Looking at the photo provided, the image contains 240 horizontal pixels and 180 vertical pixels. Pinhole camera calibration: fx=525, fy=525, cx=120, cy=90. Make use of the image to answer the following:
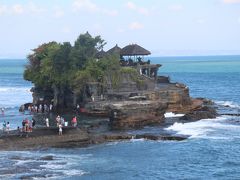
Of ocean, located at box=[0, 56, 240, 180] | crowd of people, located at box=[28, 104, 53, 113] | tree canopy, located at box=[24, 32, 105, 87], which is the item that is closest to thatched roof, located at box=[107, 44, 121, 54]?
tree canopy, located at box=[24, 32, 105, 87]

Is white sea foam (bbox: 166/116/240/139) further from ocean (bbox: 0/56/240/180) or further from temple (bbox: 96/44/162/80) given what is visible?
temple (bbox: 96/44/162/80)

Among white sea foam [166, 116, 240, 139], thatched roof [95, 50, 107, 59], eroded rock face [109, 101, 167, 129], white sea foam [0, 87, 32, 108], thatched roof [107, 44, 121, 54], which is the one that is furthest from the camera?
white sea foam [0, 87, 32, 108]

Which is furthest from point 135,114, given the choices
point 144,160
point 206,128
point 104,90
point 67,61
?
point 67,61

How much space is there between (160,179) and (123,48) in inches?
1706

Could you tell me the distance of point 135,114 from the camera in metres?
57.7

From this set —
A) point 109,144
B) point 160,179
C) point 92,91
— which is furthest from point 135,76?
point 160,179

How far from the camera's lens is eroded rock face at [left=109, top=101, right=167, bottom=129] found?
56500 millimetres

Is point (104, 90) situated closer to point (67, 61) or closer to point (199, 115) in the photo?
point (67, 61)

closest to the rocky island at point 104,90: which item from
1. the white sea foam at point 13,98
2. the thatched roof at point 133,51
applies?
the thatched roof at point 133,51

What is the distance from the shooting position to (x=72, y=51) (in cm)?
7038

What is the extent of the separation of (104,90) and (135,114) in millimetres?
11761

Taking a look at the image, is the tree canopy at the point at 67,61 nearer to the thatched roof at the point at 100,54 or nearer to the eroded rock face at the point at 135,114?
the thatched roof at the point at 100,54

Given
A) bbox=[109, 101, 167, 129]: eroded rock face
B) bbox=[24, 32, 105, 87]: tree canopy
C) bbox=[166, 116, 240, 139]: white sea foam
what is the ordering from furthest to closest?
bbox=[24, 32, 105, 87]: tree canopy
bbox=[109, 101, 167, 129]: eroded rock face
bbox=[166, 116, 240, 139]: white sea foam

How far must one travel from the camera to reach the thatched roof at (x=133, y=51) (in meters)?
Result: 75.8
